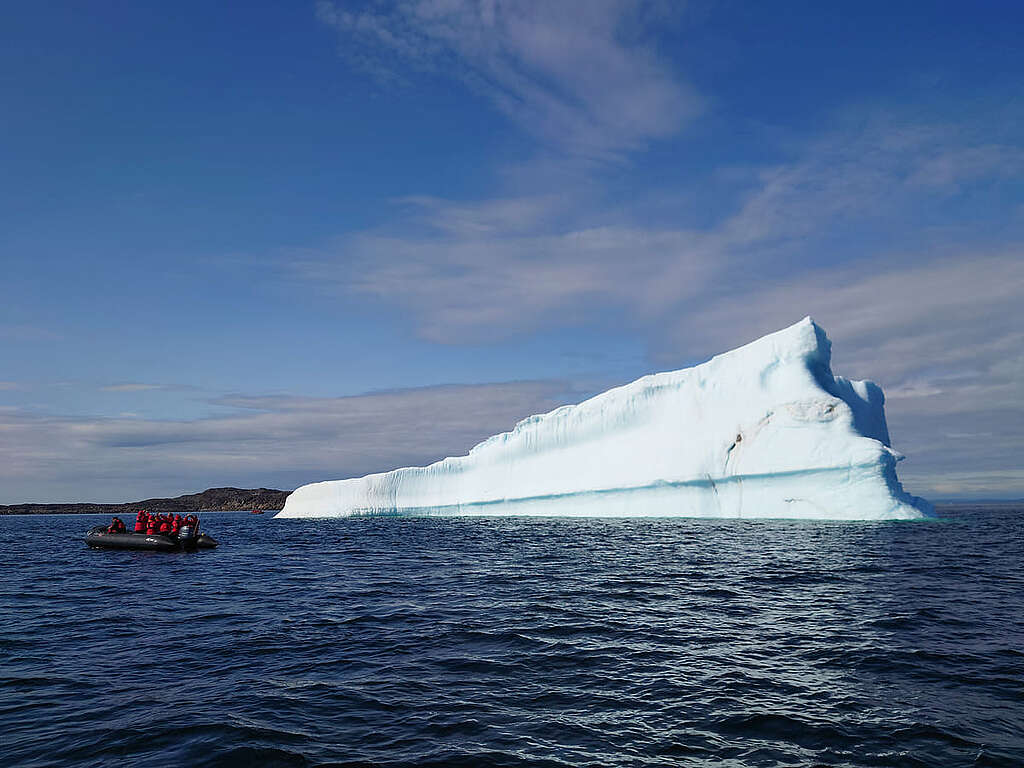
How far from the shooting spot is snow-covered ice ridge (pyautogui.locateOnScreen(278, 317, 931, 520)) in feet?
93.6

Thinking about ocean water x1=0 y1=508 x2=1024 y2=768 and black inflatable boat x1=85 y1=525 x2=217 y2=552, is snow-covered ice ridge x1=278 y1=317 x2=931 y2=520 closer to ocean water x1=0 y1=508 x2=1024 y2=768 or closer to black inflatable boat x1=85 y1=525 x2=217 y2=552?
ocean water x1=0 y1=508 x2=1024 y2=768

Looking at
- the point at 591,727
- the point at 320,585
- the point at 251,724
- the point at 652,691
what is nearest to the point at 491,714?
the point at 591,727

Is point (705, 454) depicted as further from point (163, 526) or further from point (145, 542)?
point (145, 542)

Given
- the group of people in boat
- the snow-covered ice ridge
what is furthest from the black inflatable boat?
the snow-covered ice ridge

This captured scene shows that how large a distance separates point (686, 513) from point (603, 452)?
20.3 feet

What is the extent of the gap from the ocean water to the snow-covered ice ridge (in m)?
13.5

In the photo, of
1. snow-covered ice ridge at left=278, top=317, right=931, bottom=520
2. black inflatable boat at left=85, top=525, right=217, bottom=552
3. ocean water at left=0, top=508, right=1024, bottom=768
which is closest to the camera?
ocean water at left=0, top=508, right=1024, bottom=768

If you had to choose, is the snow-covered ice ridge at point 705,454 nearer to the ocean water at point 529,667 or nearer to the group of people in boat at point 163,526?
the ocean water at point 529,667

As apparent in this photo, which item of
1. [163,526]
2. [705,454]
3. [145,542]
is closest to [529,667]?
[145,542]

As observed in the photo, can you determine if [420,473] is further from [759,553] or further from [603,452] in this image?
[759,553]

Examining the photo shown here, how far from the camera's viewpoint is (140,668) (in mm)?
7859

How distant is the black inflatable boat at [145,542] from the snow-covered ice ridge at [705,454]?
751 inches

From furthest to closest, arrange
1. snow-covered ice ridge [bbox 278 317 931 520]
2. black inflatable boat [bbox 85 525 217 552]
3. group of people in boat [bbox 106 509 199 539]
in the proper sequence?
snow-covered ice ridge [bbox 278 317 931 520] < group of people in boat [bbox 106 509 199 539] < black inflatable boat [bbox 85 525 217 552]

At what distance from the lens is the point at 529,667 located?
756 cm
